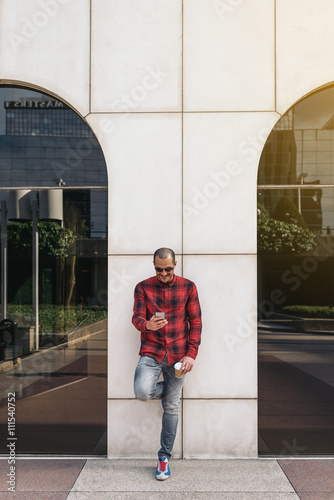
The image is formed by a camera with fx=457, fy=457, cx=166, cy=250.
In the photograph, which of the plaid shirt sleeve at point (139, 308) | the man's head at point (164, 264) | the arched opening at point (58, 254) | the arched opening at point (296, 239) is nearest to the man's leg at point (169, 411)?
the plaid shirt sleeve at point (139, 308)

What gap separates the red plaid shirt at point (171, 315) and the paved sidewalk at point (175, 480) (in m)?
1.14

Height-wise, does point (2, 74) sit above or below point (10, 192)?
above

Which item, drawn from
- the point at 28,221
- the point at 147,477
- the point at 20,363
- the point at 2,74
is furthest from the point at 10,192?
the point at 147,477

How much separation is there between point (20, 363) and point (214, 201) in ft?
11.9

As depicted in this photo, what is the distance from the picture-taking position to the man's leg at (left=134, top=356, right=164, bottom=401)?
4.31 m

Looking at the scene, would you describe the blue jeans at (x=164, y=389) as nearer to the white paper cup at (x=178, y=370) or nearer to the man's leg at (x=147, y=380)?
the man's leg at (x=147, y=380)

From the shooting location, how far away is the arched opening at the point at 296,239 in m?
5.27

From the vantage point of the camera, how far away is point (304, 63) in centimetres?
505

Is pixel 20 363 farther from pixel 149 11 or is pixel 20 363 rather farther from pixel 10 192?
pixel 149 11

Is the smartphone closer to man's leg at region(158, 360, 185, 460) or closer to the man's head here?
the man's head

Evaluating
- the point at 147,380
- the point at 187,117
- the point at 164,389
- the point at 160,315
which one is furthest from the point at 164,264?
the point at 187,117

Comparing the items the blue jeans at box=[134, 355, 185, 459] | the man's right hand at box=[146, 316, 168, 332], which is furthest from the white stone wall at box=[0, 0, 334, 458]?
the man's right hand at box=[146, 316, 168, 332]

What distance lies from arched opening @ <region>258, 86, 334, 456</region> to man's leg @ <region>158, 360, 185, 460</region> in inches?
50.5

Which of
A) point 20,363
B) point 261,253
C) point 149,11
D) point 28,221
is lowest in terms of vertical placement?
point 20,363
